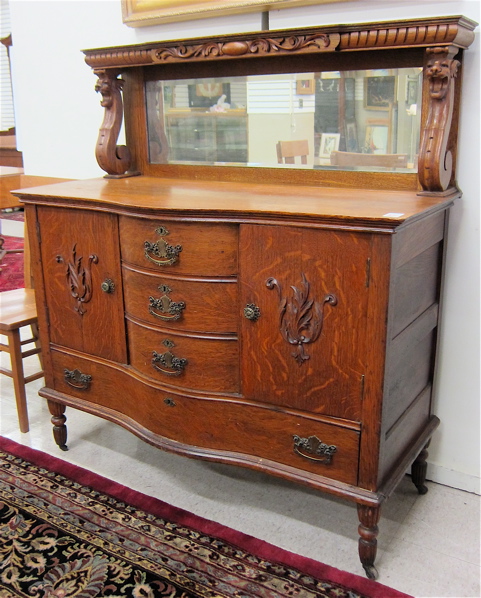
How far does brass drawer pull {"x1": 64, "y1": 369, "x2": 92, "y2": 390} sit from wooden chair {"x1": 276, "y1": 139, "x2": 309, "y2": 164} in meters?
1.08

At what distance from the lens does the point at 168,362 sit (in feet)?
6.62

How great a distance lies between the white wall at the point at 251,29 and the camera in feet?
6.69

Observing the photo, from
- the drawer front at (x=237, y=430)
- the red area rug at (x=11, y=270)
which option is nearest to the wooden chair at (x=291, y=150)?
the drawer front at (x=237, y=430)

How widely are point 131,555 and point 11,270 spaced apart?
3591mm

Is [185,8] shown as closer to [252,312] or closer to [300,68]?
[300,68]

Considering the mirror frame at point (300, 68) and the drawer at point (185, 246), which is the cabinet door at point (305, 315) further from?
the mirror frame at point (300, 68)

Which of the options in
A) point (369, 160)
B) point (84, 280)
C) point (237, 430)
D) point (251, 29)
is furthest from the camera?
point (251, 29)

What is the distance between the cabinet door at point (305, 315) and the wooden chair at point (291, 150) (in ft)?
Result: 2.02

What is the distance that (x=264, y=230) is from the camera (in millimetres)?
1733

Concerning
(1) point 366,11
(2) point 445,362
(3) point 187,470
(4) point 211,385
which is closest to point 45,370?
(3) point 187,470

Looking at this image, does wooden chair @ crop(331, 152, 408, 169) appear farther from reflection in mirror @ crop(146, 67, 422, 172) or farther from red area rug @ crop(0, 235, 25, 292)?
red area rug @ crop(0, 235, 25, 292)

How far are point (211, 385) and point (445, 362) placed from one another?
860 millimetres

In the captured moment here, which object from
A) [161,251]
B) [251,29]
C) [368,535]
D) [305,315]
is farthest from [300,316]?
[251,29]

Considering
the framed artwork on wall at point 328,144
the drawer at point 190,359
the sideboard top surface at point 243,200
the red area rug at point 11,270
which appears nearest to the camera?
the sideboard top surface at point 243,200
